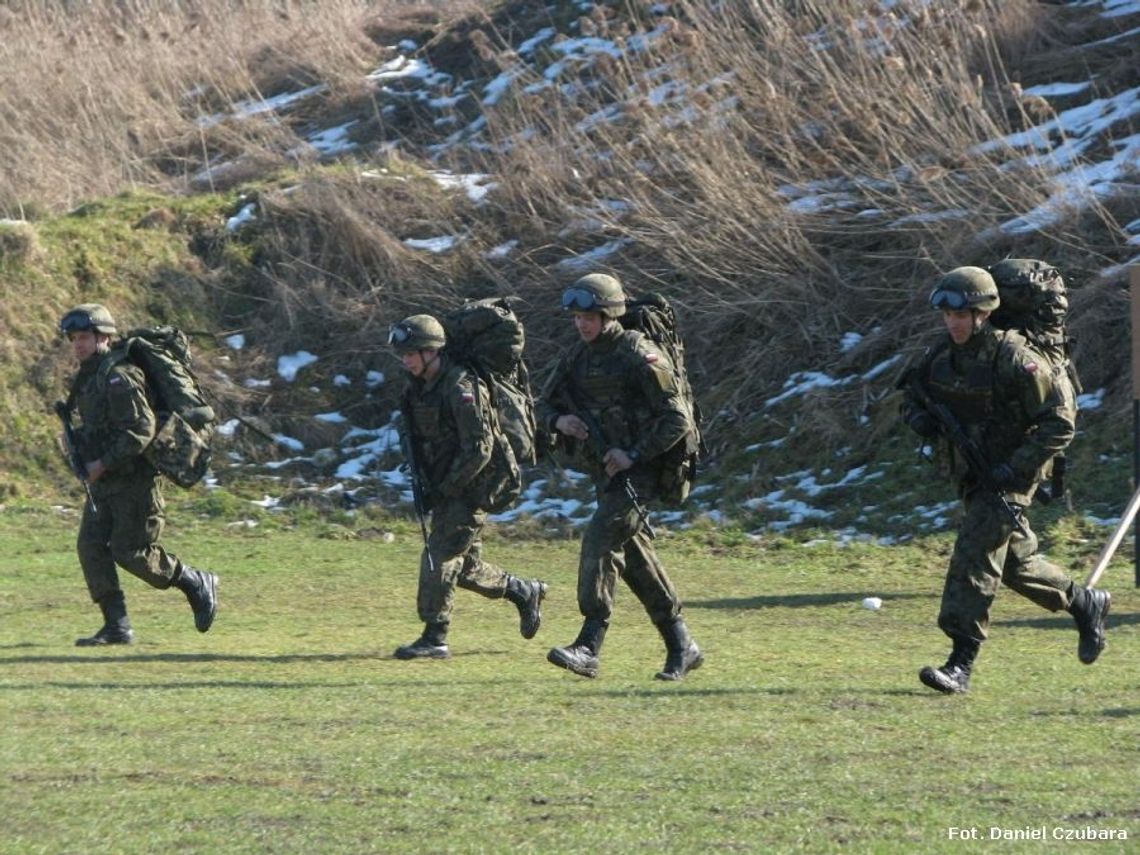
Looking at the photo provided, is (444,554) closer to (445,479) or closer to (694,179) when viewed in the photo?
(445,479)

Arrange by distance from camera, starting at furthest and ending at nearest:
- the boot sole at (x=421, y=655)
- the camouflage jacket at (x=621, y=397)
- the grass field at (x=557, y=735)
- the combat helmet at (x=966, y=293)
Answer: the boot sole at (x=421, y=655)
the camouflage jacket at (x=621, y=397)
the combat helmet at (x=966, y=293)
the grass field at (x=557, y=735)

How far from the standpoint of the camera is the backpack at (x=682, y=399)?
9.02 m

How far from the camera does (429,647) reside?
10.0m

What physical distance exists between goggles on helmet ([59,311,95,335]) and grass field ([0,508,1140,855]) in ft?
5.84

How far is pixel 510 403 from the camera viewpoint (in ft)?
33.4

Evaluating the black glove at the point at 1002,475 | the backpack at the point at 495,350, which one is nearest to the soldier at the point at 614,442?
the backpack at the point at 495,350

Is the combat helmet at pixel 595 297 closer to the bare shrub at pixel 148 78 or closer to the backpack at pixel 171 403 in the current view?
the backpack at pixel 171 403

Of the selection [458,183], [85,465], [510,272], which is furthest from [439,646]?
[458,183]

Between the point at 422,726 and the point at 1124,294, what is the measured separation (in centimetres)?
1109

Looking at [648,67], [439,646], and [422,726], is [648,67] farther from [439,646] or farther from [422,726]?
[422,726]

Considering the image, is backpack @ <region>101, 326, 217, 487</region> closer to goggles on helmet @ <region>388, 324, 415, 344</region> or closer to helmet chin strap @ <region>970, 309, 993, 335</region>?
goggles on helmet @ <region>388, 324, 415, 344</region>

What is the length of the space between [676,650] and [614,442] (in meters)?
1.05

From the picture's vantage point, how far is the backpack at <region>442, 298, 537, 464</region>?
32.9 ft

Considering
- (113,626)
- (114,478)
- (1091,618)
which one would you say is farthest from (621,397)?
(113,626)
